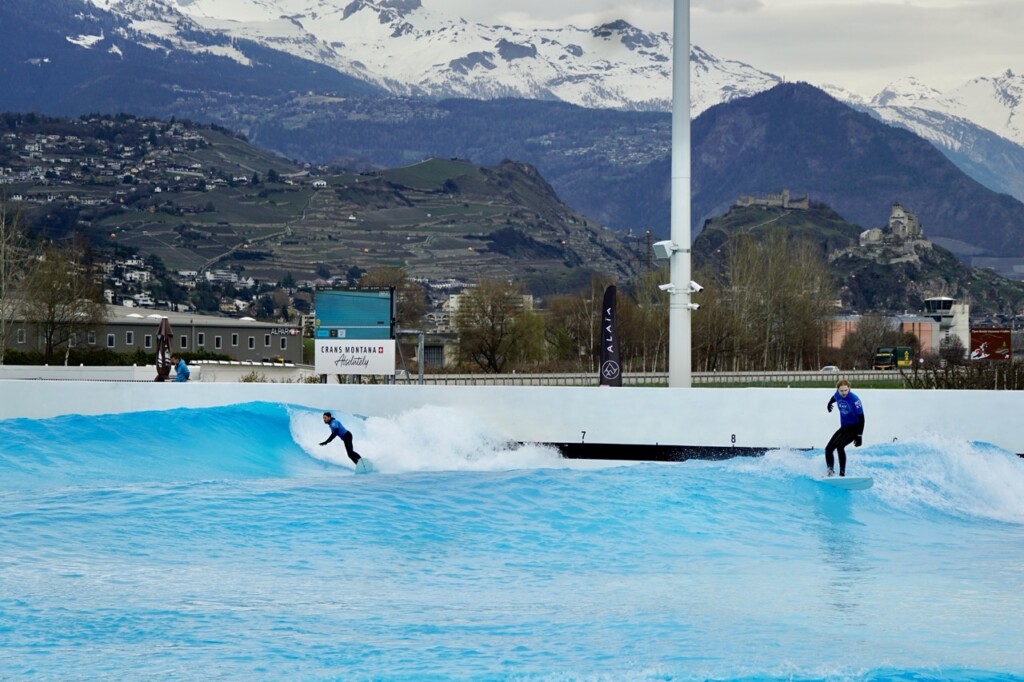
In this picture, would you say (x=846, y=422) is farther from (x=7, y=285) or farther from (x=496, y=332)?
(x=496, y=332)

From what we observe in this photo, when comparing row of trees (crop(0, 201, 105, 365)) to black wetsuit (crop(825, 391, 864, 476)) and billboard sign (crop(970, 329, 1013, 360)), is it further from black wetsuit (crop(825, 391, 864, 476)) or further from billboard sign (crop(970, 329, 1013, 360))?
black wetsuit (crop(825, 391, 864, 476))

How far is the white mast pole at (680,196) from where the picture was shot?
27.4 m

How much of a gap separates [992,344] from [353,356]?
2819 cm

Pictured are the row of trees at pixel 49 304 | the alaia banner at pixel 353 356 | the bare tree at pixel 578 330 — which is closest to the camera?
the alaia banner at pixel 353 356

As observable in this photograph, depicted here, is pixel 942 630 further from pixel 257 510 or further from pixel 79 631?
pixel 257 510

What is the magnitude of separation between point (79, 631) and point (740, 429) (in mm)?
14576

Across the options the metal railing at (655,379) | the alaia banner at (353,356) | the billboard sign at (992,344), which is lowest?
the metal railing at (655,379)

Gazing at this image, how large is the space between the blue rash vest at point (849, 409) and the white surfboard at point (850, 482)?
3.27 ft

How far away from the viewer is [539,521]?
65.5 feet

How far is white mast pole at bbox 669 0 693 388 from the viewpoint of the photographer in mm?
27406

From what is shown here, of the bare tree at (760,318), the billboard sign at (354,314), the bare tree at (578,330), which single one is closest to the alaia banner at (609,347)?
the billboard sign at (354,314)

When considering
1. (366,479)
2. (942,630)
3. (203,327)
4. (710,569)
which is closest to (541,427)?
(366,479)

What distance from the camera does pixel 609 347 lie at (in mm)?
31484

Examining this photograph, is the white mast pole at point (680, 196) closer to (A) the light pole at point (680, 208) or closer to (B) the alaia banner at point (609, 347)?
(A) the light pole at point (680, 208)
